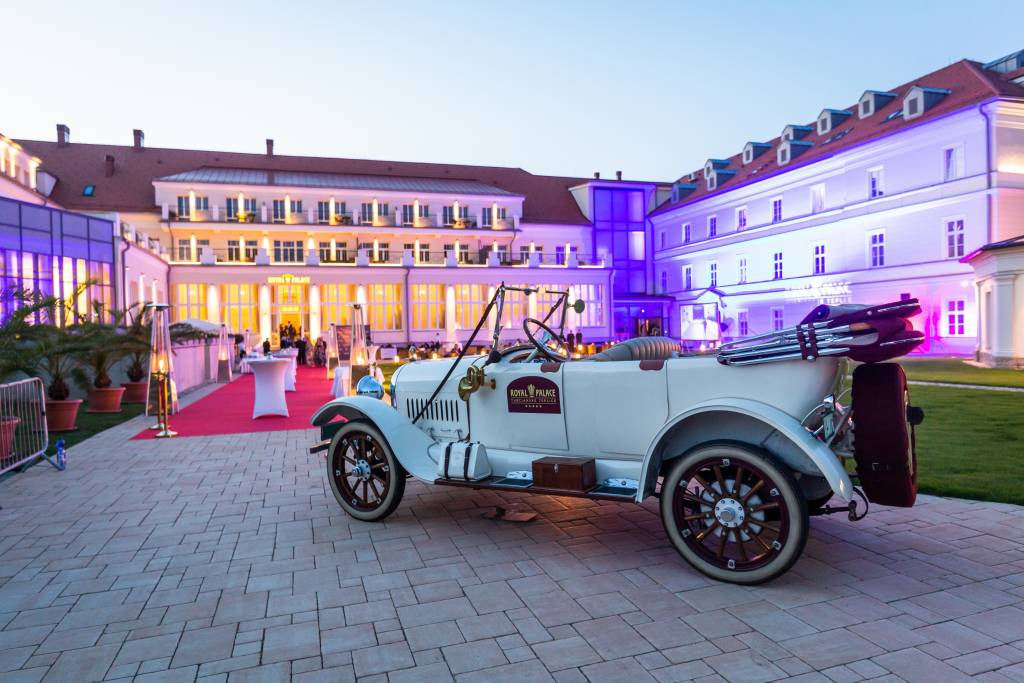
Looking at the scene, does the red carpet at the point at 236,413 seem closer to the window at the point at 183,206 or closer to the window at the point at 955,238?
the window at the point at 955,238

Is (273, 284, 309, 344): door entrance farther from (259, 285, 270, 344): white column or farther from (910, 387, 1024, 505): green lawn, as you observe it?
(910, 387, 1024, 505): green lawn

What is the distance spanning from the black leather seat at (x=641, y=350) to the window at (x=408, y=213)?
1840 inches

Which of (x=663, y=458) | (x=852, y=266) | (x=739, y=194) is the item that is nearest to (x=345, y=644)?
(x=663, y=458)

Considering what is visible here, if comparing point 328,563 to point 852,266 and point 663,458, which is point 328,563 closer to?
point 663,458

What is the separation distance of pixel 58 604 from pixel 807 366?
492cm

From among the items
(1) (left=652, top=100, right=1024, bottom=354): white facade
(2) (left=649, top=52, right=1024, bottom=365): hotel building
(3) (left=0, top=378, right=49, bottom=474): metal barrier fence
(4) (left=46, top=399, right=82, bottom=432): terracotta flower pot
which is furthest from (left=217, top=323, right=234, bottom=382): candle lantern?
(2) (left=649, top=52, right=1024, bottom=365): hotel building

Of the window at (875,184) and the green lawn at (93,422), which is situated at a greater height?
the window at (875,184)

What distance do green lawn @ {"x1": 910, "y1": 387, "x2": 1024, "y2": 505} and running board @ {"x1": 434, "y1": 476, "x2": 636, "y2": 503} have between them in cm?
371

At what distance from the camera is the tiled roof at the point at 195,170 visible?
46875 millimetres

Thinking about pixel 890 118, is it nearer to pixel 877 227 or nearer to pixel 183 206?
pixel 877 227

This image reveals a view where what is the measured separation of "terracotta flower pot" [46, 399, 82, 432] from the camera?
41.1 feet

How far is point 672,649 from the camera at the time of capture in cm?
359

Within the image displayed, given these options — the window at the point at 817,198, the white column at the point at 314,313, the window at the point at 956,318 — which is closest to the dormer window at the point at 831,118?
the window at the point at 817,198

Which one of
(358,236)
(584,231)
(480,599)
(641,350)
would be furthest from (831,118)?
(480,599)
